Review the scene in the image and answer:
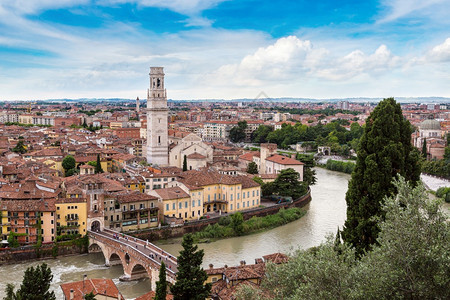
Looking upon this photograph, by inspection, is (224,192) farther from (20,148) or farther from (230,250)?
(20,148)

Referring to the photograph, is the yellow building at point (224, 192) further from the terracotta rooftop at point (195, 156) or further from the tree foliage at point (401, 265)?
the tree foliage at point (401, 265)

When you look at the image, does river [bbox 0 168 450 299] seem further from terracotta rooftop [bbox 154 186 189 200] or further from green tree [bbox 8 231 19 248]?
terracotta rooftop [bbox 154 186 189 200]

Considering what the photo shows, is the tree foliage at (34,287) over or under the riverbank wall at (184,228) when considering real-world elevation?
over

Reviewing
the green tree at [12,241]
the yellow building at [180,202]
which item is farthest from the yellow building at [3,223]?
the yellow building at [180,202]

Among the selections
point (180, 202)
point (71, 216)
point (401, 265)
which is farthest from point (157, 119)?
point (401, 265)

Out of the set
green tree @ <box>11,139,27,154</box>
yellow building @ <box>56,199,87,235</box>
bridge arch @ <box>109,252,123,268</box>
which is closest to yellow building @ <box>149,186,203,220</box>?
yellow building @ <box>56,199,87,235</box>
